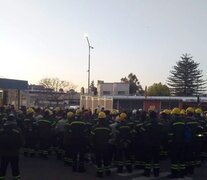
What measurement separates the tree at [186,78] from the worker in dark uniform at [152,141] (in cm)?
7639

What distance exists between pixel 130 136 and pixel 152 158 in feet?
3.73

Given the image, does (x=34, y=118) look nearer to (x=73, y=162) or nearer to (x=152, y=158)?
(x=73, y=162)

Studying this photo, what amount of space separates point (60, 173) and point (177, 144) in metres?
4.17

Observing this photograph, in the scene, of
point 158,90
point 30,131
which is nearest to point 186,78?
point 158,90

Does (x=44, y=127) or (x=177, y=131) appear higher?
(x=177, y=131)

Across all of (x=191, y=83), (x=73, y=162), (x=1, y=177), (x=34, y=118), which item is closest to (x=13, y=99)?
(x=34, y=118)

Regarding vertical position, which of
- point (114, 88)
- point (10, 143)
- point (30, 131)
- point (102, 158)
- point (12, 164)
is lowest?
point (102, 158)

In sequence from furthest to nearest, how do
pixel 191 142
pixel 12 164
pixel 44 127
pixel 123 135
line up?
pixel 44 127 → pixel 123 135 → pixel 191 142 → pixel 12 164

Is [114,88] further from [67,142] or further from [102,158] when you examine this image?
[102,158]

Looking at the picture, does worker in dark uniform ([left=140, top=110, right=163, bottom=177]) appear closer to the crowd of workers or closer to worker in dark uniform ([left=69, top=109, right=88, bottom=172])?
the crowd of workers

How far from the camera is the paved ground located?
44.1 ft

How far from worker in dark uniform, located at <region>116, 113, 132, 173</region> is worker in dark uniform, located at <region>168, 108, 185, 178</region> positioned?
4.96 feet

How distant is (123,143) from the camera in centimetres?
1441

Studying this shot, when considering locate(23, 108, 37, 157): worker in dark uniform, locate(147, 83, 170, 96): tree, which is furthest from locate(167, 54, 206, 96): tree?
locate(23, 108, 37, 157): worker in dark uniform
